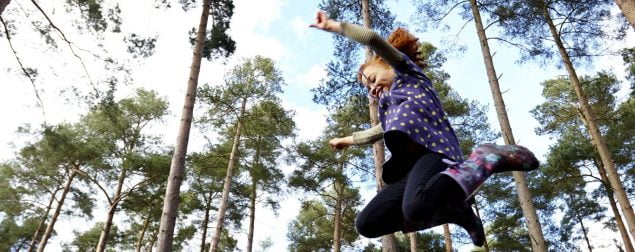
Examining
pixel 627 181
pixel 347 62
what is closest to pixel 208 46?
pixel 347 62

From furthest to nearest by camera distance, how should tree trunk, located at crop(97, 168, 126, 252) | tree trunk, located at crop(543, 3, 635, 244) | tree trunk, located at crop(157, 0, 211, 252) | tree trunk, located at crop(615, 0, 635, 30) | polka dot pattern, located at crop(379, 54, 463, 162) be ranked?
tree trunk, located at crop(97, 168, 126, 252) → tree trunk, located at crop(543, 3, 635, 244) → tree trunk, located at crop(157, 0, 211, 252) → tree trunk, located at crop(615, 0, 635, 30) → polka dot pattern, located at crop(379, 54, 463, 162)

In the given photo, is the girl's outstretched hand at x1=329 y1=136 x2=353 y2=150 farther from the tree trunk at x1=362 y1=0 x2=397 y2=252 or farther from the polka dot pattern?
the tree trunk at x1=362 y1=0 x2=397 y2=252

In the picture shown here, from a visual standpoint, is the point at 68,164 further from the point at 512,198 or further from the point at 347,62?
the point at 512,198

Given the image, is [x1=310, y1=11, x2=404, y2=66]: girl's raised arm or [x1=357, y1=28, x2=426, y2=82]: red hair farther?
[x1=357, y1=28, x2=426, y2=82]: red hair

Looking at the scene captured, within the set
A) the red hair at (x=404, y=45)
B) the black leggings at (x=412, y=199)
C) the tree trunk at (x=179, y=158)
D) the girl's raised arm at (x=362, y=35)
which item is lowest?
the black leggings at (x=412, y=199)

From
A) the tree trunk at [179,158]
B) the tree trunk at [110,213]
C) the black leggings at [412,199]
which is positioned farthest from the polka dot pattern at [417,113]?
the tree trunk at [110,213]

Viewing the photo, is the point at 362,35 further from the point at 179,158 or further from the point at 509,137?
the point at 509,137

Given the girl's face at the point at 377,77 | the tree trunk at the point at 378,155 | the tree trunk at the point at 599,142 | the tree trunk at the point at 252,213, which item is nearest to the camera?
the girl's face at the point at 377,77

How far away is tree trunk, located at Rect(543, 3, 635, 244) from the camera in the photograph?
→ 9.34 metres

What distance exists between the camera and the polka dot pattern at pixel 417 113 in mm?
1995

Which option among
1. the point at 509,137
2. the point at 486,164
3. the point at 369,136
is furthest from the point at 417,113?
the point at 509,137

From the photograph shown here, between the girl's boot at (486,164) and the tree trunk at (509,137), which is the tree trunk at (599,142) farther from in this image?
the girl's boot at (486,164)

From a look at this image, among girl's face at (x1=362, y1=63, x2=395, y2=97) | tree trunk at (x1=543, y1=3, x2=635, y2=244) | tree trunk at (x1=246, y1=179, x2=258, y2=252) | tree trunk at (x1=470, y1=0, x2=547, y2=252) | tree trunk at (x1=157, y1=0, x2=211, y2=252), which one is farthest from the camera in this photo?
tree trunk at (x1=246, y1=179, x2=258, y2=252)

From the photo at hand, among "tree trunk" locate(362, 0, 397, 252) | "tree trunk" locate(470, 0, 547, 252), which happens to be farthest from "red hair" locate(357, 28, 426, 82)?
"tree trunk" locate(470, 0, 547, 252)
